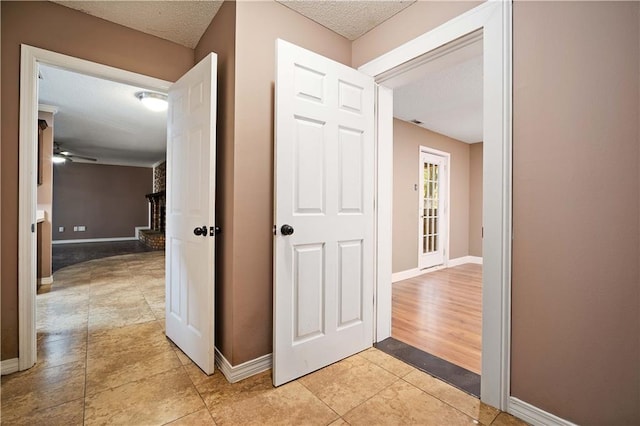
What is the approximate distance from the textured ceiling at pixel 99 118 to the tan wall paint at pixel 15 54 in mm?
1010

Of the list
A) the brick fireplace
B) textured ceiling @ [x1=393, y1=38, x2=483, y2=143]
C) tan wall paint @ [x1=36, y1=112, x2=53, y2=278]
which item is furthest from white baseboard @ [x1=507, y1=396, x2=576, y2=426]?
the brick fireplace

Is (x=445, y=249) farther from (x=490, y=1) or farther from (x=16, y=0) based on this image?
(x=16, y=0)

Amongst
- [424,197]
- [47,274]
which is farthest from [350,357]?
[47,274]

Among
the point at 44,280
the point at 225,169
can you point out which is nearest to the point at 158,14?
the point at 225,169

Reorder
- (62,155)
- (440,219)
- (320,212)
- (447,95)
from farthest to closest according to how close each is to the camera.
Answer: (62,155) < (440,219) < (447,95) < (320,212)

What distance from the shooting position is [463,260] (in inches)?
222

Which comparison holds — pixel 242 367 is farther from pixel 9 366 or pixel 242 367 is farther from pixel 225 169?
pixel 9 366

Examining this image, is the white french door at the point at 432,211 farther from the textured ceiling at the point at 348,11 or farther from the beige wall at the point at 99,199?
the beige wall at the point at 99,199

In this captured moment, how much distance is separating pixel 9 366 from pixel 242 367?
1439mm

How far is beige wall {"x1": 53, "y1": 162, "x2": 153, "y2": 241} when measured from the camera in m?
8.23

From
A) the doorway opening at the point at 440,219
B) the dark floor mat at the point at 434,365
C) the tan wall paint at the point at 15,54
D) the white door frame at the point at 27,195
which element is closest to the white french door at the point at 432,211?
the doorway opening at the point at 440,219

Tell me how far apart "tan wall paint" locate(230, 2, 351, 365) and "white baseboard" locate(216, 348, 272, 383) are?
0.11 ft

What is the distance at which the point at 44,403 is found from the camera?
149 cm

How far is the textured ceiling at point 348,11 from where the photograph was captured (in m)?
1.86
